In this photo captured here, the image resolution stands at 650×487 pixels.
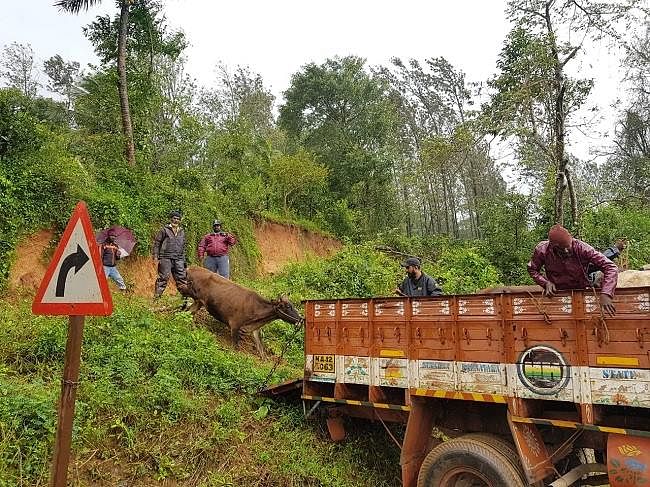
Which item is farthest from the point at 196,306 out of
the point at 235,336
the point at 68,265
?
the point at 68,265

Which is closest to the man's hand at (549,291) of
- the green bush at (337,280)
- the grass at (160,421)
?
Answer: the grass at (160,421)

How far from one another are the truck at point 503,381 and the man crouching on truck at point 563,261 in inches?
19.6

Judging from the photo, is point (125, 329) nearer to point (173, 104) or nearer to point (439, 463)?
point (439, 463)

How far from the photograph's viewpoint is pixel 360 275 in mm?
16484

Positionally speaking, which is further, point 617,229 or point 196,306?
point 617,229

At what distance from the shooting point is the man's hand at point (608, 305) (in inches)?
166

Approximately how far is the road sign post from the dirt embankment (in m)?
7.72

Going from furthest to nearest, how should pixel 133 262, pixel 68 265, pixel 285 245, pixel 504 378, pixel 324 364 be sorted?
pixel 285 245 < pixel 133 262 < pixel 324 364 < pixel 504 378 < pixel 68 265

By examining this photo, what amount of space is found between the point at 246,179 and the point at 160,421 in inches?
611

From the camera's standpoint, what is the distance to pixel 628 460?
13.6 feet

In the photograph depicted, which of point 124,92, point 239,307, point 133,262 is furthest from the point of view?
point 124,92

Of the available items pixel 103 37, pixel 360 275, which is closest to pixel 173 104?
pixel 103 37

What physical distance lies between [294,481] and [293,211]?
20.7 m

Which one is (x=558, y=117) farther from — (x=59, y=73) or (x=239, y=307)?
(x=59, y=73)
